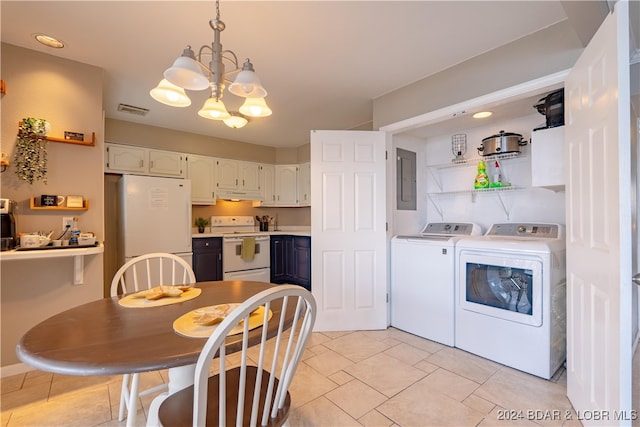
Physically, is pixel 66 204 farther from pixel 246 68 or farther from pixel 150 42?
pixel 246 68

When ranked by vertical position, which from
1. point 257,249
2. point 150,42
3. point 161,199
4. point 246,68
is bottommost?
point 257,249

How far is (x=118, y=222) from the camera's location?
3.63 metres

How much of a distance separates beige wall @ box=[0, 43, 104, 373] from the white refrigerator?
0.91m

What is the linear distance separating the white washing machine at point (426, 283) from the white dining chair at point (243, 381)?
171 centimetres

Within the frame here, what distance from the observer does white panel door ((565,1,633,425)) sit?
1.11 m

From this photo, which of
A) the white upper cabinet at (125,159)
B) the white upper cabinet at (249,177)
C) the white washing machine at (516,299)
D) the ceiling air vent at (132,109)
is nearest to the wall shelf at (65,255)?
the white upper cabinet at (125,159)

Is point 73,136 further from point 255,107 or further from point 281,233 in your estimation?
point 281,233

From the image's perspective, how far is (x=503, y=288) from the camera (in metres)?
2.25

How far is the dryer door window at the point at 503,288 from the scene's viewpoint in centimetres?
202

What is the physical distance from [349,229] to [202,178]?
8.29ft

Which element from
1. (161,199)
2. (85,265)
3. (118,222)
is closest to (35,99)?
(85,265)

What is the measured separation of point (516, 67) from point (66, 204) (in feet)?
11.3

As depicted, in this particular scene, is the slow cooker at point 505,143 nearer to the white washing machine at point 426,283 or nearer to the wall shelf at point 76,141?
the white washing machine at point 426,283

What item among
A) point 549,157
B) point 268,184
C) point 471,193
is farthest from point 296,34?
point 268,184
